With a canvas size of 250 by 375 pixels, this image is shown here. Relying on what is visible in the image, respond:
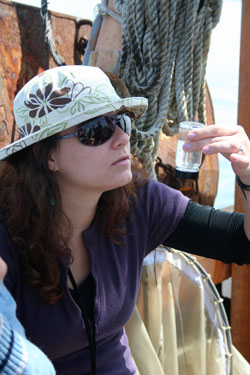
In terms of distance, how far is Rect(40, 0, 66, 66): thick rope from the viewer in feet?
6.45

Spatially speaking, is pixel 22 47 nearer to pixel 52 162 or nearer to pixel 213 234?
pixel 52 162

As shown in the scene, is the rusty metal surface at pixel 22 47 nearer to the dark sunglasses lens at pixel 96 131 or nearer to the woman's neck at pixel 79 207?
the woman's neck at pixel 79 207

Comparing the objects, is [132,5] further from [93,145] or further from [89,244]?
[89,244]

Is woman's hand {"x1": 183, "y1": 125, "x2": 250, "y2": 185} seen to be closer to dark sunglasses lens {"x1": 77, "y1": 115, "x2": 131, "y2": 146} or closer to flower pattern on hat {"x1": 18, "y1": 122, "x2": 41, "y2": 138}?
dark sunglasses lens {"x1": 77, "y1": 115, "x2": 131, "y2": 146}

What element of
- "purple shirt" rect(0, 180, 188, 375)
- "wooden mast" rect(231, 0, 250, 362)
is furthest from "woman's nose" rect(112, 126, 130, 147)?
"wooden mast" rect(231, 0, 250, 362)

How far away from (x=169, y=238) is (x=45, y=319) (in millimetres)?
506

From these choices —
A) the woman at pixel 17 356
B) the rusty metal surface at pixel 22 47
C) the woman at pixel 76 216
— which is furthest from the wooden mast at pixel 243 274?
the woman at pixel 17 356

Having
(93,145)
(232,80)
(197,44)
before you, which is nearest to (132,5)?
(197,44)

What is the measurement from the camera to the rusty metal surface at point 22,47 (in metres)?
1.93

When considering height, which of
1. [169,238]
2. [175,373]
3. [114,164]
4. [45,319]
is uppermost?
[114,164]

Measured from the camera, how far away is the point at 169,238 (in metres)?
1.57

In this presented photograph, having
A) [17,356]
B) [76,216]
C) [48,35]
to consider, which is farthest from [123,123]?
[48,35]

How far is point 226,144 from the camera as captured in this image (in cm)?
128

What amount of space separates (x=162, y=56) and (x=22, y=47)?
2.06 ft
